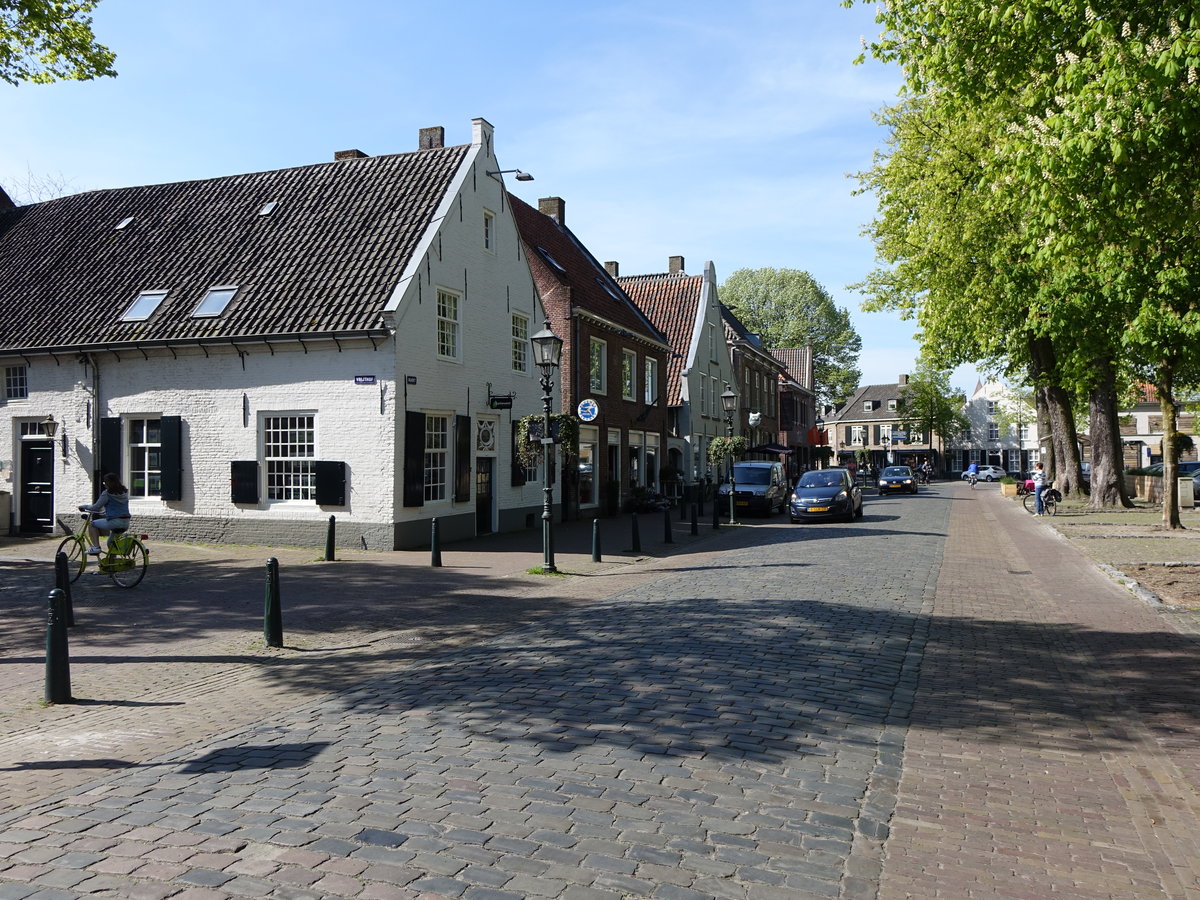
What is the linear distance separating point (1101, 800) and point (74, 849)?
5208mm

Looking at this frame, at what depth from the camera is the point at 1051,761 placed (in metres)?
5.77

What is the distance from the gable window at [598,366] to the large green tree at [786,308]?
44.8 metres

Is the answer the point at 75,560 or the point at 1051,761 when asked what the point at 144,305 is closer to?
the point at 75,560

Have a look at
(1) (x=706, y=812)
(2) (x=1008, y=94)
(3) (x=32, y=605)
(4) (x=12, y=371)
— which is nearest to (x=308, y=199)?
(4) (x=12, y=371)

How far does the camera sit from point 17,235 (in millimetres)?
24453

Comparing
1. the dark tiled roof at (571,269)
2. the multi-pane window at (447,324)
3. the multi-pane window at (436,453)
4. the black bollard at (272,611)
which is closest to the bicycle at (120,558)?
the black bollard at (272,611)

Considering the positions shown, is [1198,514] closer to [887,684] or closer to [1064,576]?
[1064,576]

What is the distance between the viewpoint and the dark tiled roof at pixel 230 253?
18.9 meters

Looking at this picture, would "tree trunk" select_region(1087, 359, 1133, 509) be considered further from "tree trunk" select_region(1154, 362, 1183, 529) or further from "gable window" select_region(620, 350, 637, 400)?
"gable window" select_region(620, 350, 637, 400)

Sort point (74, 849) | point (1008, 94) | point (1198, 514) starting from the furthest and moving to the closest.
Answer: point (1198, 514)
point (1008, 94)
point (74, 849)

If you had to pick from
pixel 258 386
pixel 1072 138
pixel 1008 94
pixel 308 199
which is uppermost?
pixel 308 199

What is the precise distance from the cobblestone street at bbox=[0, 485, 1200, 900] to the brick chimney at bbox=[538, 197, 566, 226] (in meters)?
26.8

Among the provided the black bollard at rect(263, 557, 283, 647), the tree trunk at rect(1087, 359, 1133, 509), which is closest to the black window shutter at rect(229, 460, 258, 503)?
the black bollard at rect(263, 557, 283, 647)

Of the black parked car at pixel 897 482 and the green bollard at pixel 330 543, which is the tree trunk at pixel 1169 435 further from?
the black parked car at pixel 897 482
